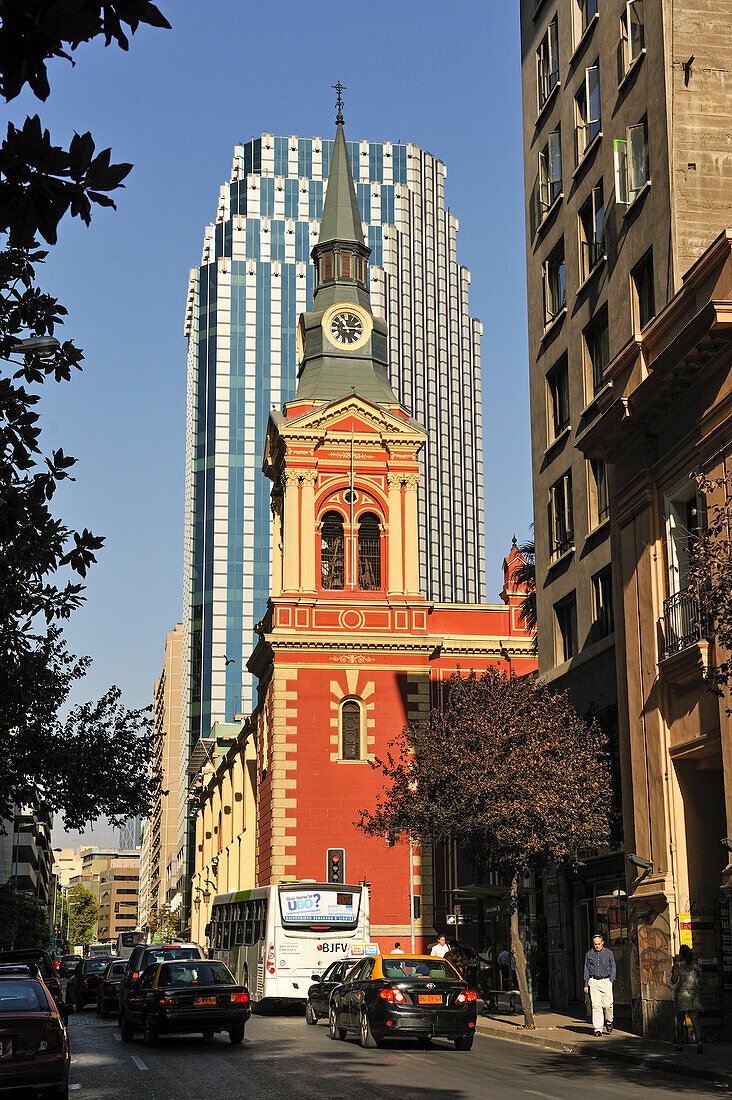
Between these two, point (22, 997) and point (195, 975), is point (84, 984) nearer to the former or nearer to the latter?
point (195, 975)

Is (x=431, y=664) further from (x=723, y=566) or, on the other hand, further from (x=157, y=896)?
(x=157, y=896)

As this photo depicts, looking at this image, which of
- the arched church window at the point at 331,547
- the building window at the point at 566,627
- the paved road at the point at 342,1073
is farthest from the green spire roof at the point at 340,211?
the paved road at the point at 342,1073

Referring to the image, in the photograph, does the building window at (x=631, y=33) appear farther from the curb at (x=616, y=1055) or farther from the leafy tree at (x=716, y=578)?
the curb at (x=616, y=1055)

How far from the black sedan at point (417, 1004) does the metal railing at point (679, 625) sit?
269 inches

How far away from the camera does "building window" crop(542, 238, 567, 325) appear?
121 ft

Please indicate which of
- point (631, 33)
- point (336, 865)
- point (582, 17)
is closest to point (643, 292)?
point (631, 33)

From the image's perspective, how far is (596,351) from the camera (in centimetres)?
3369

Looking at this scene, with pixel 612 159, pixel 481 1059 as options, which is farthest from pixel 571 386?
pixel 481 1059

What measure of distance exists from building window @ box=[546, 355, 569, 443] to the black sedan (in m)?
Result: 17.0

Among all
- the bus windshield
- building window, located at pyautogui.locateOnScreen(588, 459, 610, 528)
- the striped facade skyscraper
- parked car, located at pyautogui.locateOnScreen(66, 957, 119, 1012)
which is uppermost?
the striped facade skyscraper

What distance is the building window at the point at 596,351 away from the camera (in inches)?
1292

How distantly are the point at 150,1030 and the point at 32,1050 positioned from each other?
1027 centimetres

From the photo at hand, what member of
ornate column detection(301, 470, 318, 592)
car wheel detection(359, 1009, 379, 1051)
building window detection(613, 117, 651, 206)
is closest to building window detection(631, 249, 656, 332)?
building window detection(613, 117, 651, 206)

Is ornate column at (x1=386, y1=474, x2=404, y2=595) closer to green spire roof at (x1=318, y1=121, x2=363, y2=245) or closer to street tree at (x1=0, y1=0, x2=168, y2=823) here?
green spire roof at (x1=318, y1=121, x2=363, y2=245)
